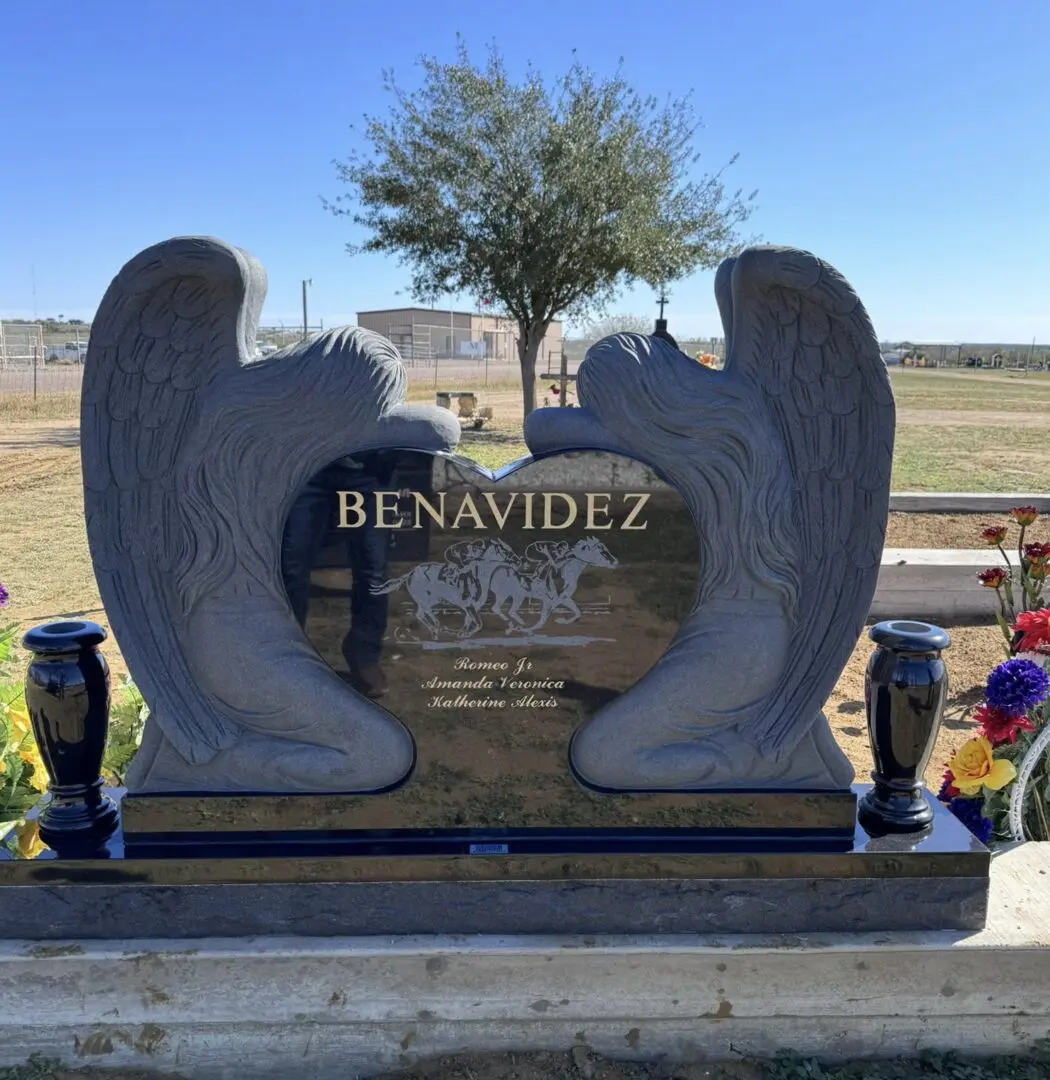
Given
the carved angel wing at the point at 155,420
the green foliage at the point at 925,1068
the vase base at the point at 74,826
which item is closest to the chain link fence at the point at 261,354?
the carved angel wing at the point at 155,420

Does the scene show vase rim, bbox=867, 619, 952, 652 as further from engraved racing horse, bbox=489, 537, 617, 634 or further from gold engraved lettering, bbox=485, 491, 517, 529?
gold engraved lettering, bbox=485, 491, 517, 529

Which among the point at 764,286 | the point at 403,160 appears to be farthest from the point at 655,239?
the point at 764,286

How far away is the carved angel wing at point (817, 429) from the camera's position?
238cm

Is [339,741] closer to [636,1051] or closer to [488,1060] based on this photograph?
[488,1060]

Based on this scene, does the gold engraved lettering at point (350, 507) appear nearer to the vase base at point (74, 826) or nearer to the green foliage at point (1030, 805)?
the vase base at point (74, 826)

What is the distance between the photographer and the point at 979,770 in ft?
9.34

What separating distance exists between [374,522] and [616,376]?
0.75 metres

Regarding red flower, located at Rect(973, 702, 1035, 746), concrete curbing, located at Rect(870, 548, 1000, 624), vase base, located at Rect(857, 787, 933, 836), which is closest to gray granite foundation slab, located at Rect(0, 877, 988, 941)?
vase base, located at Rect(857, 787, 933, 836)

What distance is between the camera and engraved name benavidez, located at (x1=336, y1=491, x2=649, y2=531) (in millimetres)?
2439

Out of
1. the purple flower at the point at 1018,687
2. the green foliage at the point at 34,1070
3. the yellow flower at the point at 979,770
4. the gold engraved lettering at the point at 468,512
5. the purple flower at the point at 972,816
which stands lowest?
the green foliage at the point at 34,1070

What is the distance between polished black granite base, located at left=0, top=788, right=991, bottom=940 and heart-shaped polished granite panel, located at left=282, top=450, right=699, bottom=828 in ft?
0.48

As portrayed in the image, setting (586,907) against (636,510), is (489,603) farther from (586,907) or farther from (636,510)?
(586,907)

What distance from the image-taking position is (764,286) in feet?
7.86

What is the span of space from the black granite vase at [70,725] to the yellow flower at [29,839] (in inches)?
1.4
